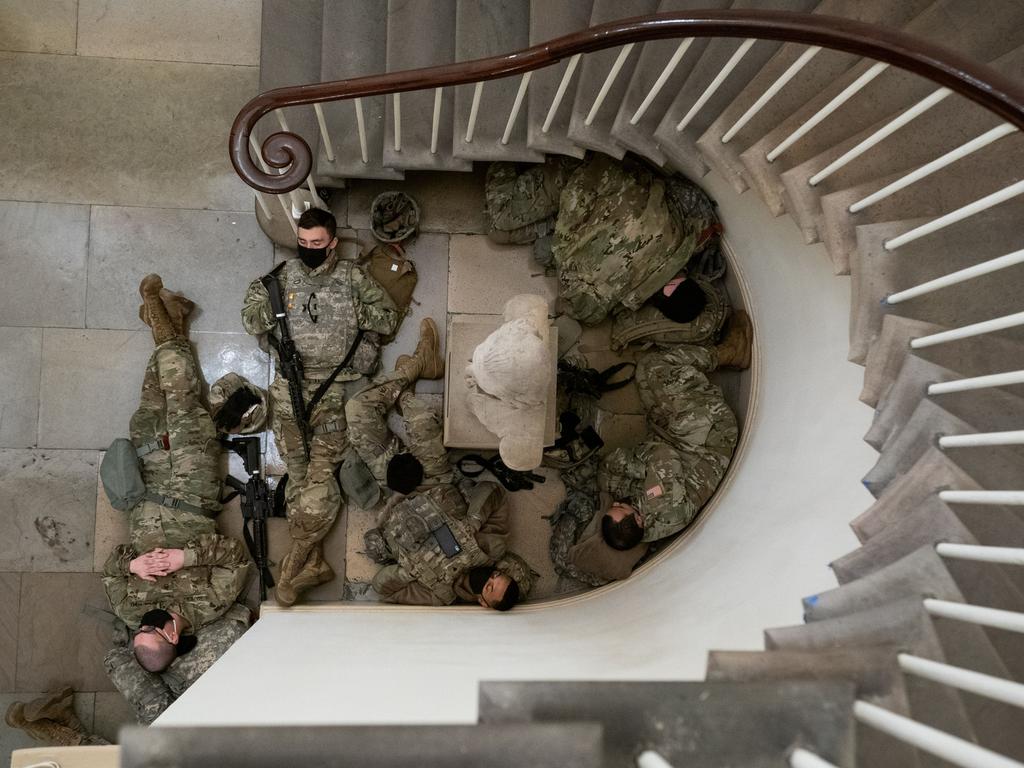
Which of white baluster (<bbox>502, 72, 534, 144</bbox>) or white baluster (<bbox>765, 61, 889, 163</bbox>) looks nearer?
white baluster (<bbox>765, 61, 889, 163</bbox>)

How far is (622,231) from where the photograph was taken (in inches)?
128

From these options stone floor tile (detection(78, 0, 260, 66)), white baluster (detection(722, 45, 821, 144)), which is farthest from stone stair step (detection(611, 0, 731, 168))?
stone floor tile (detection(78, 0, 260, 66))

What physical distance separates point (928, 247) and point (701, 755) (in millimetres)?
1549

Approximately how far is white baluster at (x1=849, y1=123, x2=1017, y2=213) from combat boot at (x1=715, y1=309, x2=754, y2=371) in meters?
1.34

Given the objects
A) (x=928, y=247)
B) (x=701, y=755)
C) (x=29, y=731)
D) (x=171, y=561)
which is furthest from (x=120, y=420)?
(x=928, y=247)

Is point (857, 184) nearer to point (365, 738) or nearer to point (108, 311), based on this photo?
point (365, 738)

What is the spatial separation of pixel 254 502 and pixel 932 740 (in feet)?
10.00

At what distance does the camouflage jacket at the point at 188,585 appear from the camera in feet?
10.9

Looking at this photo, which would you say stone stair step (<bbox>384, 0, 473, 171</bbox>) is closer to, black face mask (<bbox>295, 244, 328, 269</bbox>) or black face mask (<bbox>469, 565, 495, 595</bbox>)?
black face mask (<bbox>295, 244, 328, 269</bbox>)

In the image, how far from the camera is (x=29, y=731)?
3293 mm

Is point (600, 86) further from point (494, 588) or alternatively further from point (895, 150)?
point (494, 588)

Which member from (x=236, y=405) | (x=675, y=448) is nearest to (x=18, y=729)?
(x=236, y=405)

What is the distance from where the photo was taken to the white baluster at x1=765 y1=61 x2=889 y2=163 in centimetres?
188

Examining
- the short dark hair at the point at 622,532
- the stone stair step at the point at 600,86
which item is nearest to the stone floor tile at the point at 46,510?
the short dark hair at the point at 622,532
